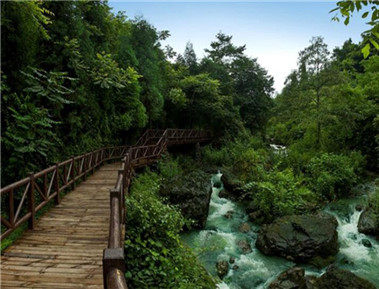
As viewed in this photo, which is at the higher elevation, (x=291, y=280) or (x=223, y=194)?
(x=223, y=194)

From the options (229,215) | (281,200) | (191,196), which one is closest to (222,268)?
(191,196)

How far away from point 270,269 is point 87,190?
655 centimetres

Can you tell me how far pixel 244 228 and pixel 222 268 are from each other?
2926 millimetres

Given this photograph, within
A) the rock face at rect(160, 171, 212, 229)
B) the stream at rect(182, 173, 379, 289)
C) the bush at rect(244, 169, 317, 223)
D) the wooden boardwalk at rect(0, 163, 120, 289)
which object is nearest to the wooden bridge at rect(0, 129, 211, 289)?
the wooden boardwalk at rect(0, 163, 120, 289)

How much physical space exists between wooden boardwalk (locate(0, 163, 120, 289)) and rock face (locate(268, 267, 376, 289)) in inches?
195

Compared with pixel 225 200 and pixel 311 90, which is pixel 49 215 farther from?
pixel 311 90

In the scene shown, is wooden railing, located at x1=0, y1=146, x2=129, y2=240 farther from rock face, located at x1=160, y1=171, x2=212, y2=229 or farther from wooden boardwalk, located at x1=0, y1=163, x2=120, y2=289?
rock face, located at x1=160, y1=171, x2=212, y2=229

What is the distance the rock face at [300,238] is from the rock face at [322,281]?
4.08ft

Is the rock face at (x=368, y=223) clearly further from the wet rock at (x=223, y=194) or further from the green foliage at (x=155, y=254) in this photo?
the green foliage at (x=155, y=254)

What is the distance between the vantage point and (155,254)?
15.4ft

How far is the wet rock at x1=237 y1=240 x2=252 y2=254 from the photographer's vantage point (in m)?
8.94

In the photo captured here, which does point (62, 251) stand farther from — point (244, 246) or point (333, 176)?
point (333, 176)

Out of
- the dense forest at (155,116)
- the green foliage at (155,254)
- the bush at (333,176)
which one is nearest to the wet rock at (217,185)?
the dense forest at (155,116)

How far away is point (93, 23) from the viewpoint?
1346cm
